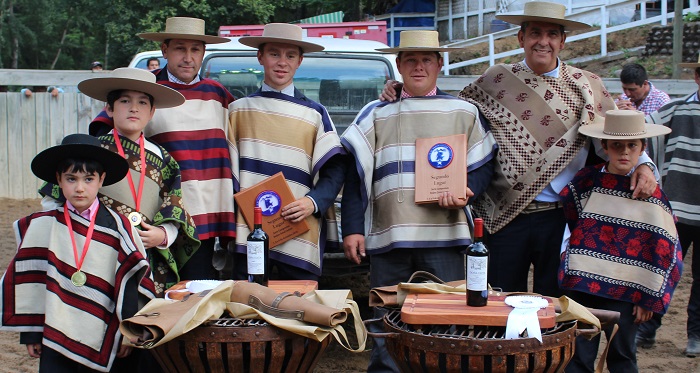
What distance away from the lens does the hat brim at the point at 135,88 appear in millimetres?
4289

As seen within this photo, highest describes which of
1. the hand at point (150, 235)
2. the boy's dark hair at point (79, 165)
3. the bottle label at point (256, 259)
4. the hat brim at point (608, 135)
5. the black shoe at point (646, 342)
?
the hat brim at point (608, 135)

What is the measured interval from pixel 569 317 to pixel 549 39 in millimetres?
1934

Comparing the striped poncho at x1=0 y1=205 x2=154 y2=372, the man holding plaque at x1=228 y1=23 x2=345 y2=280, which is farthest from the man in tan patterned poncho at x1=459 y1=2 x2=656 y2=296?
the striped poncho at x1=0 y1=205 x2=154 y2=372

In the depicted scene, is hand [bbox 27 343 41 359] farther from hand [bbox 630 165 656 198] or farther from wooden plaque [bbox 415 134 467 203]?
hand [bbox 630 165 656 198]

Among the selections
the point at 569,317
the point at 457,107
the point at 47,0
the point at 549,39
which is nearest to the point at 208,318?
the point at 569,317

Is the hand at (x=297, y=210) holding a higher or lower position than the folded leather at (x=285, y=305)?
higher

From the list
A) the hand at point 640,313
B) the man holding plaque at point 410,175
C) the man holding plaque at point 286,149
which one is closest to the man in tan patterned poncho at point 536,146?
the man holding plaque at point 410,175

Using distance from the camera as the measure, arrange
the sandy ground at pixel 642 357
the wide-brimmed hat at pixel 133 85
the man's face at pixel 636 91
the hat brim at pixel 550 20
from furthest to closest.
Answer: the man's face at pixel 636 91 → the sandy ground at pixel 642 357 → the hat brim at pixel 550 20 → the wide-brimmed hat at pixel 133 85

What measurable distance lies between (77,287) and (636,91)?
21.0 feet

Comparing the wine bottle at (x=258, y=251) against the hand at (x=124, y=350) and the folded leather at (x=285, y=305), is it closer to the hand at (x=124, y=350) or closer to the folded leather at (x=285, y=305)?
the folded leather at (x=285, y=305)

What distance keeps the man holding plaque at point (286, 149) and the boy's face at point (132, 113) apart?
0.59 m

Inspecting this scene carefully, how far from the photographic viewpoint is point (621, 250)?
14.5 feet

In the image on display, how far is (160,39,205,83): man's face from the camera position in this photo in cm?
482

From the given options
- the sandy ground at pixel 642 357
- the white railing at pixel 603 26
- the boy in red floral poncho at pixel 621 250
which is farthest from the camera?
the white railing at pixel 603 26
